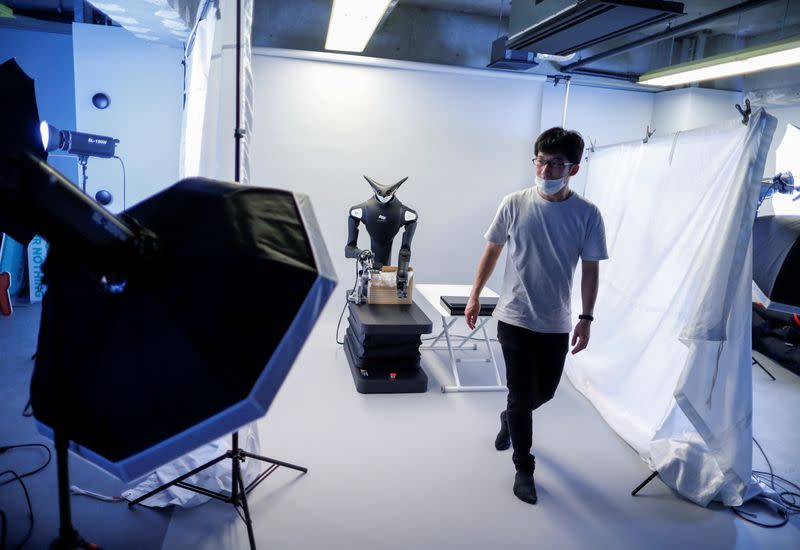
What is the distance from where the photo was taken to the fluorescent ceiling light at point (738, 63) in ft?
10.2

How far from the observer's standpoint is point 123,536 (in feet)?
5.61

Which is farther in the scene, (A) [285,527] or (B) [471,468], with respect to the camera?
(B) [471,468]

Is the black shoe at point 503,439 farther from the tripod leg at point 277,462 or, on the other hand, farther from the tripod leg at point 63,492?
the tripod leg at point 63,492

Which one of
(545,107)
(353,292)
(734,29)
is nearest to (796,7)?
(734,29)

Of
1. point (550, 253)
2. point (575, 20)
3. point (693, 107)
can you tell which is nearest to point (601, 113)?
point (693, 107)

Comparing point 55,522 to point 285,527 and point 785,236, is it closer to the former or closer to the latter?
point 285,527

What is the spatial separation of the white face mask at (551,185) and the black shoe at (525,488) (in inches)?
47.4

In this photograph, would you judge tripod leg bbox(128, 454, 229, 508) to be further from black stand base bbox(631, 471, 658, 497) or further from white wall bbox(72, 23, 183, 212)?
white wall bbox(72, 23, 183, 212)

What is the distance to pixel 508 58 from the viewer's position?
4.32 m

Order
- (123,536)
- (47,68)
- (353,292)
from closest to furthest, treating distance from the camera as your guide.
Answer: (123,536) < (353,292) < (47,68)

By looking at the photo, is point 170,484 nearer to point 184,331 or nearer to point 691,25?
point 184,331

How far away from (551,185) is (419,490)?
1409 millimetres

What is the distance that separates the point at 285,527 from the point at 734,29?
6.28 meters

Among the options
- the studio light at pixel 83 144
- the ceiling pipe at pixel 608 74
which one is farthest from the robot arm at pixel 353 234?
the ceiling pipe at pixel 608 74
